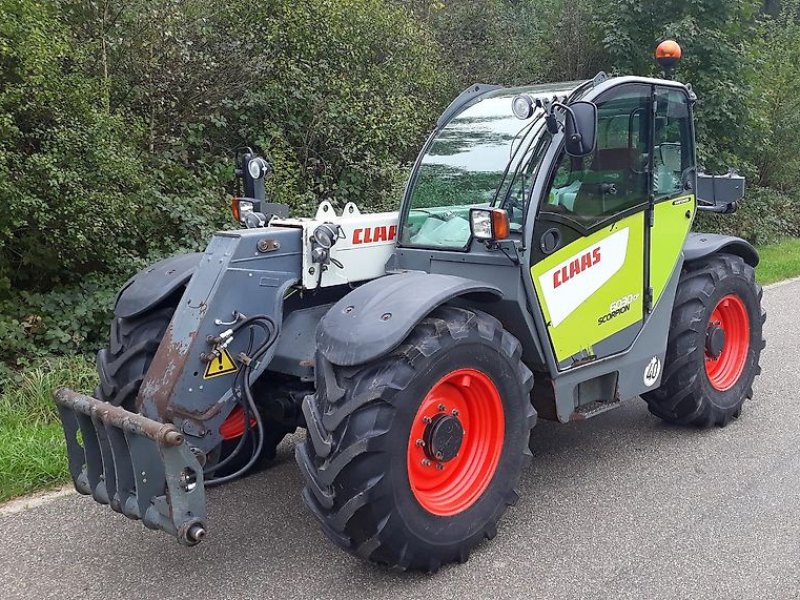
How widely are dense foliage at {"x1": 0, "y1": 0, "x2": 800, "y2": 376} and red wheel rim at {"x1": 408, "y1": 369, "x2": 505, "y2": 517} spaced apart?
159 inches

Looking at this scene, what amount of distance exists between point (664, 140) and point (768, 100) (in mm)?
12329

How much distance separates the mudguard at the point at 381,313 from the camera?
313cm

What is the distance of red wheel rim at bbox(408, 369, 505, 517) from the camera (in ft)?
11.2

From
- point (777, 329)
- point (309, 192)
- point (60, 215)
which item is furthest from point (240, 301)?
point (777, 329)

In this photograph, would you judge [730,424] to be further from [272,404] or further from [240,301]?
[240,301]

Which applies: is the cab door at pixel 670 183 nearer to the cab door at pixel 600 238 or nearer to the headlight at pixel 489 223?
the cab door at pixel 600 238

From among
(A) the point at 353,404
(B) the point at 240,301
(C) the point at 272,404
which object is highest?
(B) the point at 240,301

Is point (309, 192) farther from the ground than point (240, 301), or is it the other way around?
point (240, 301)

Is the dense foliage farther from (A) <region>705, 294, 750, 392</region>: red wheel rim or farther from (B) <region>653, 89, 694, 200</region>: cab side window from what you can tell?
(A) <region>705, 294, 750, 392</region>: red wheel rim

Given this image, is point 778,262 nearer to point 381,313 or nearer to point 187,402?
point 381,313

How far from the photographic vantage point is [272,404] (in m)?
3.99

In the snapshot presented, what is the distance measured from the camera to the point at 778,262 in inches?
489

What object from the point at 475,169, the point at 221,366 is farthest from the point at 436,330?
the point at 475,169

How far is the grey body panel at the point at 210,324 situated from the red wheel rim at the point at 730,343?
120 inches
